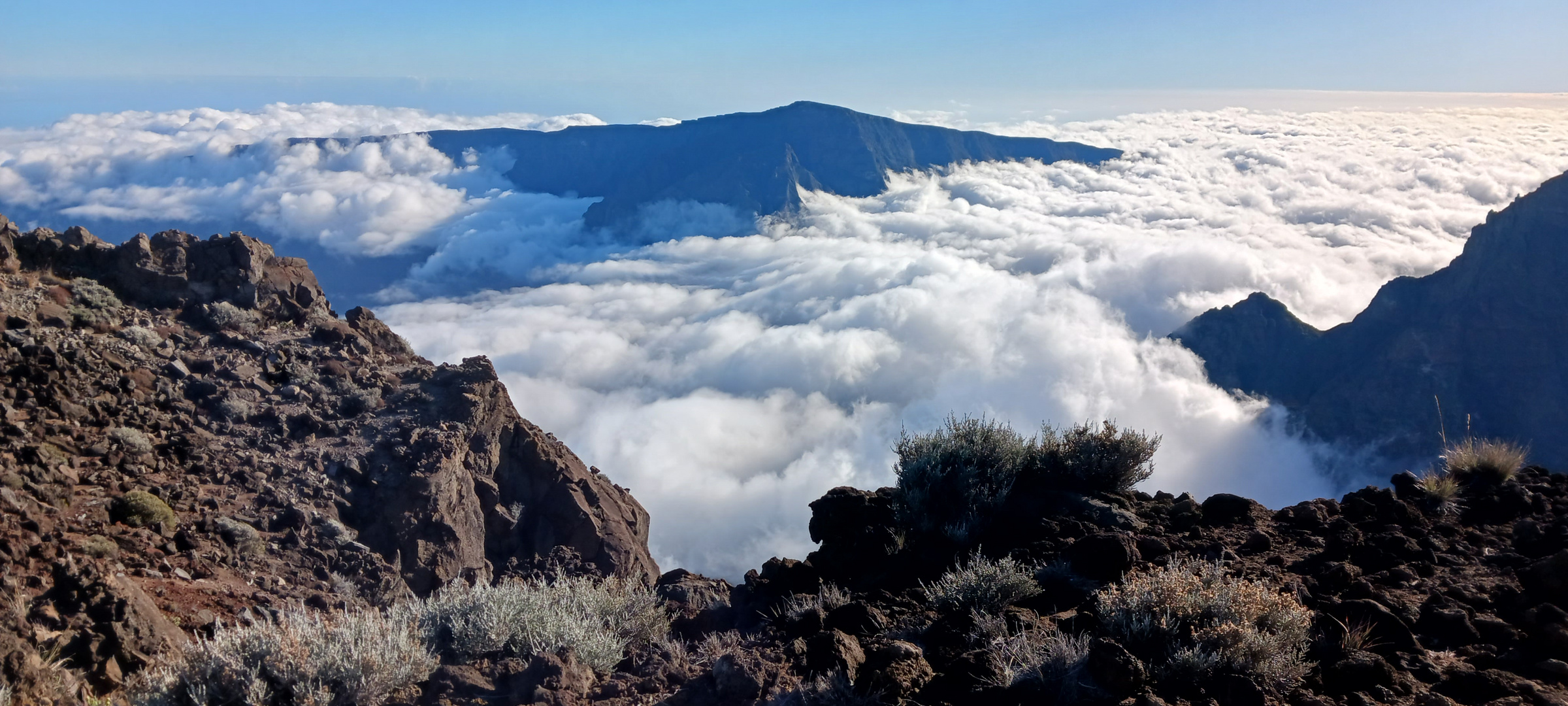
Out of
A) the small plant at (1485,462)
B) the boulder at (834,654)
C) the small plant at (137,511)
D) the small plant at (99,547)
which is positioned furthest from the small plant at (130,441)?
the small plant at (1485,462)

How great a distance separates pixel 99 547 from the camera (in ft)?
22.0

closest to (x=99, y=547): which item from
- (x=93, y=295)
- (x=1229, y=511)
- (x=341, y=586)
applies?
(x=341, y=586)

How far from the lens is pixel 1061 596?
221 inches

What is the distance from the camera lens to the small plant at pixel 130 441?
27.2 feet

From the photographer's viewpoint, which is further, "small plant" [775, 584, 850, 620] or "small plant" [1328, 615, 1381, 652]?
"small plant" [775, 584, 850, 620]

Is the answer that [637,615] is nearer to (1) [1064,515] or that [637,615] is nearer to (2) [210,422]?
(1) [1064,515]

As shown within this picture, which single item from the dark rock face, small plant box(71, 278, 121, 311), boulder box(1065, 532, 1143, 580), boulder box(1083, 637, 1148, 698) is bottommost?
the dark rock face

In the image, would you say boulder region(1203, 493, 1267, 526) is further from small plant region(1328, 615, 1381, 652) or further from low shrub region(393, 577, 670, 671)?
low shrub region(393, 577, 670, 671)

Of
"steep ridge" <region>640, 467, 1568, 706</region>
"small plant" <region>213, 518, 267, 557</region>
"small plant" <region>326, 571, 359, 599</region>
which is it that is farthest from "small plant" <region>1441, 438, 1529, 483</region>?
"small plant" <region>213, 518, 267, 557</region>

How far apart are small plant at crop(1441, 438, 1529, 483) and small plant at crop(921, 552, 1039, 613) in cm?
477

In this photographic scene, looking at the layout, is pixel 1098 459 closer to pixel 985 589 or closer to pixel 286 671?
pixel 985 589

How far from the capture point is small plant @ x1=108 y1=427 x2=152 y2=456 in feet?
27.2

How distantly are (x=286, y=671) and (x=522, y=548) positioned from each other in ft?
22.2

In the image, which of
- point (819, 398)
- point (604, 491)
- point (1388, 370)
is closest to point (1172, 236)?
point (819, 398)
